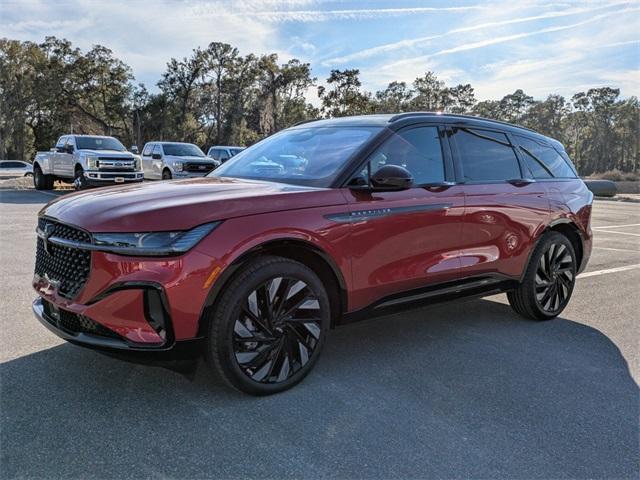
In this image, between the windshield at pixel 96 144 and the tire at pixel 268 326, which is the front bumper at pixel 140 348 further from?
the windshield at pixel 96 144

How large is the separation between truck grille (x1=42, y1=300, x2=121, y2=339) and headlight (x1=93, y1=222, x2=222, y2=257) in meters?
0.43

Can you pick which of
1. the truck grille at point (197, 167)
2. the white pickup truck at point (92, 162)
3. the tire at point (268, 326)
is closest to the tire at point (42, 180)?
the white pickup truck at point (92, 162)

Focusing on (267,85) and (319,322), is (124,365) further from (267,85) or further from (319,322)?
(267,85)

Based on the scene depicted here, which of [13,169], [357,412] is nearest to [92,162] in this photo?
[357,412]

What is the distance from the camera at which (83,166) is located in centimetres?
1627

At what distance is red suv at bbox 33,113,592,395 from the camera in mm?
2807

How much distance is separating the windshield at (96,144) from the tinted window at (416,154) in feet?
50.8

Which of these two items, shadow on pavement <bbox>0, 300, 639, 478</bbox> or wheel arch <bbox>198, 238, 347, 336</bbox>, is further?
wheel arch <bbox>198, 238, 347, 336</bbox>

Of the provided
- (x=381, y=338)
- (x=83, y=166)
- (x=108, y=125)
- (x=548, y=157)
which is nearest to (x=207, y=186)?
(x=381, y=338)

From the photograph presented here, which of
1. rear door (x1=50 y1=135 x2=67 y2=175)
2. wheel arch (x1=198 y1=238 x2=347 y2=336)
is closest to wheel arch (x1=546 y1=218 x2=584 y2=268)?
wheel arch (x1=198 y1=238 x2=347 y2=336)

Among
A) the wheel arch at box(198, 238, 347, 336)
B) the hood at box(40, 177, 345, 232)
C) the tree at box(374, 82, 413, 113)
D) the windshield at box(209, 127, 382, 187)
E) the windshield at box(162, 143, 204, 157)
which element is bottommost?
the wheel arch at box(198, 238, 347, 336)

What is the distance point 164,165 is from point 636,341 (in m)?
17.7

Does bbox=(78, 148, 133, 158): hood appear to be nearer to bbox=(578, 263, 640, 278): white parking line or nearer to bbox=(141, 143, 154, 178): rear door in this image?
bbox=(141, 143, 154, 178): rear door

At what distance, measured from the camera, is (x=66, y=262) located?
3.04 metres
